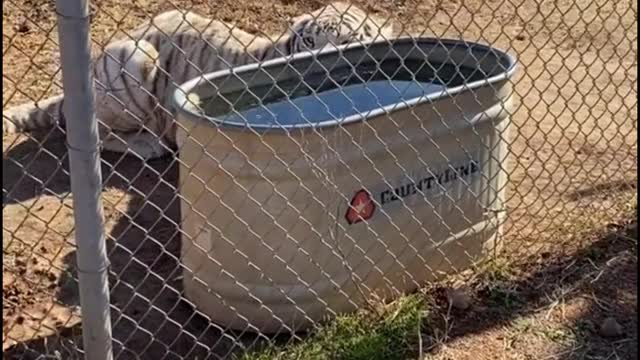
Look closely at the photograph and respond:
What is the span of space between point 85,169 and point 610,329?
1797 mm

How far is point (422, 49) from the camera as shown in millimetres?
3930

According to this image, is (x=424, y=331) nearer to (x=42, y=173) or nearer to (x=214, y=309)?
(x=214, y=309)

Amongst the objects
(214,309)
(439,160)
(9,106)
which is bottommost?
(9,106)

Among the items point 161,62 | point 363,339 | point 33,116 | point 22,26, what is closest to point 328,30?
point 161,62

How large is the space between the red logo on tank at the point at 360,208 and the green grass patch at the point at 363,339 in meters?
0.31

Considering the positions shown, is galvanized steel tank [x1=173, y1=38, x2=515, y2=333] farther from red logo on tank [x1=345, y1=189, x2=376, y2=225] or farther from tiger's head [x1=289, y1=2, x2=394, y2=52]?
tiger's head [x1=289, y1=2, x2=394, y2=52]

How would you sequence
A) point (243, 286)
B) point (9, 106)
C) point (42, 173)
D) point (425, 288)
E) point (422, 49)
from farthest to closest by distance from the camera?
1. point (9, 106)
2. point (42, 173)
3. point (422, 49)
4. point (425, 288)
5. point (243, 286)

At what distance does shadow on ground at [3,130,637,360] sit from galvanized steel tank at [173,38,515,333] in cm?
14

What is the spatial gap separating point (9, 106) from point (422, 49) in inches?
90.4

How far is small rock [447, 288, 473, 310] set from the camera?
3.55 meters

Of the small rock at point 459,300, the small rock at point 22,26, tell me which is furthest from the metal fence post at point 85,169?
the small rock at point 22,26

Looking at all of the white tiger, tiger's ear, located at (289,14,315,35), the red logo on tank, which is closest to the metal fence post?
the red logo on tank

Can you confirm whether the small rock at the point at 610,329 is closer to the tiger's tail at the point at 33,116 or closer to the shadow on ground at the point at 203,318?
the shadow on ground at the point at 203,318

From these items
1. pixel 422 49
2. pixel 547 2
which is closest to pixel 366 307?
pixel 422 49
